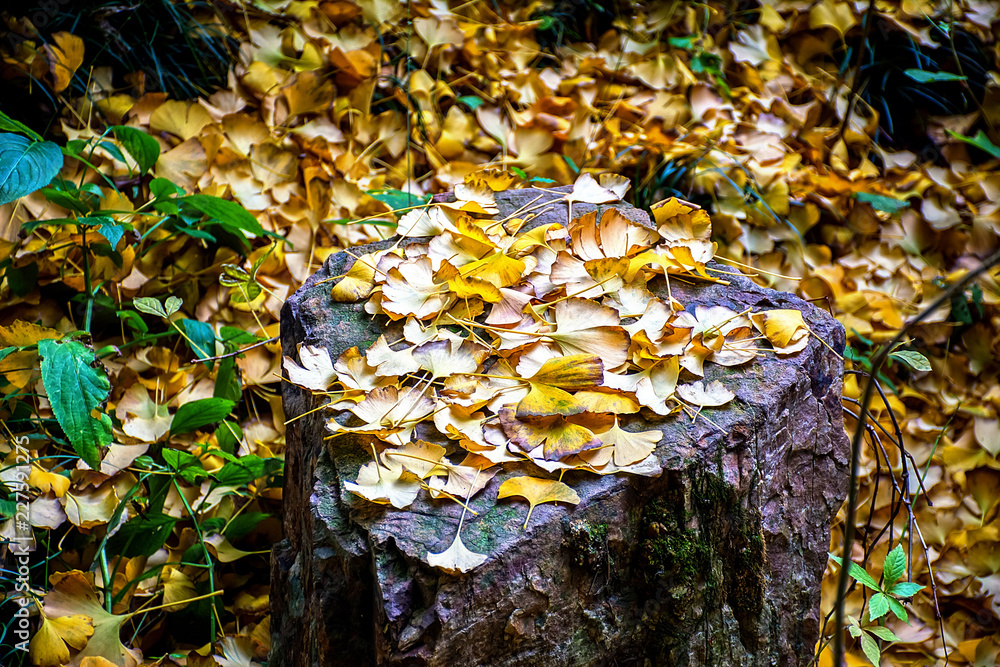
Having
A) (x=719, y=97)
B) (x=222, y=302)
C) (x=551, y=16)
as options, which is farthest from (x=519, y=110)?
(x=222, y=302)

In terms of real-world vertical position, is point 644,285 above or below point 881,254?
above

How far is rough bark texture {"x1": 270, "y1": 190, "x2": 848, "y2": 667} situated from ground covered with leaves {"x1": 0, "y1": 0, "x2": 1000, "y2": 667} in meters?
0.14

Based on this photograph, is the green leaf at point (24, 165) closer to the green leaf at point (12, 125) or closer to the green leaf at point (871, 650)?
the green leaf at point (12, 125)

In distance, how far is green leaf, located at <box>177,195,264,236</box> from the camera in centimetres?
118

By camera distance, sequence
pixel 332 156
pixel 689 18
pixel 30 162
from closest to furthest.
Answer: pixel 30 162 < pixel 332 156 < pixel 689 18

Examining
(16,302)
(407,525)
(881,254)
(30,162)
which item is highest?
(30,162)

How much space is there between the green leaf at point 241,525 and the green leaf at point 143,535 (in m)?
0.08

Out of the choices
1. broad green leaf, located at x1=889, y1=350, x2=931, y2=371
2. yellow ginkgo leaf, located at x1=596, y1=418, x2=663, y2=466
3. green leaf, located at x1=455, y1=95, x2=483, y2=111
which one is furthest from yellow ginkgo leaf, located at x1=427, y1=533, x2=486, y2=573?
green leaf, located at x1=455, y1=95, x2=483, y2=111

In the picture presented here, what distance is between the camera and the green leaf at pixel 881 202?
1635 millimetres

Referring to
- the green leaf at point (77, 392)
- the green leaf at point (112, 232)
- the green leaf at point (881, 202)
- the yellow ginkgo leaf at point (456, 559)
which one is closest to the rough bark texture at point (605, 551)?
the yellow ginkgo leaf at point (456, 559)

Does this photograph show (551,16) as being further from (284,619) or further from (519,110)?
(284,619)

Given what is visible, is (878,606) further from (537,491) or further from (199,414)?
(199,414)

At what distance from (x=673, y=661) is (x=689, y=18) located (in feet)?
5.83

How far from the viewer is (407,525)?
2.24 feet
